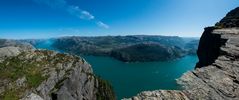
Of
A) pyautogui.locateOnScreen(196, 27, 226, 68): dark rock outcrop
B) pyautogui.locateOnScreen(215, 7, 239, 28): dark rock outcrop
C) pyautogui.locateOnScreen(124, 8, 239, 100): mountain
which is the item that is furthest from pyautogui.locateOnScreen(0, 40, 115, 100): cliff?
pyautogui.locateOnScreen(124, 8, 239, 100): mountain

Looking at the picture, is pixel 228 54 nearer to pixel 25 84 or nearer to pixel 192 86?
pixel 192 86

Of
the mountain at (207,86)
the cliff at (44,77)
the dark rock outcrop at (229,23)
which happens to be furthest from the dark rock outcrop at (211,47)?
the cliff at (44,77)

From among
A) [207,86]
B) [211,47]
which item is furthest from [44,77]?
[207,86]

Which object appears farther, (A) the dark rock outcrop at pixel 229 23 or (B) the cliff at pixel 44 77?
(B) the cliff at pixel 44 77

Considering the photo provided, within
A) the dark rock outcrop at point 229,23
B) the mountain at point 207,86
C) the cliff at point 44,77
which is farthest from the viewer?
the cliff at point 44,77

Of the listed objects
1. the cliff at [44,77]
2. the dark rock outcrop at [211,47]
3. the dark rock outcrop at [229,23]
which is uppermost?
the dark rock outcrop at [229,23]

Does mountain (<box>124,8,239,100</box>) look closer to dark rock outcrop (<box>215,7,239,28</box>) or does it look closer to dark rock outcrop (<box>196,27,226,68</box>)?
dark rock outcrop (<box>196,27,226,68</box>)

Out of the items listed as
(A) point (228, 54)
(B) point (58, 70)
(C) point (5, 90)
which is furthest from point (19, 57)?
(A) point (228, 54)

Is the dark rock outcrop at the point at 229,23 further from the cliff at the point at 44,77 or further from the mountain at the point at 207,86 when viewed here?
the cliff at the point at 44,77

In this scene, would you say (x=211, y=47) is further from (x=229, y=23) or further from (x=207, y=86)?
(x=207, y=86)
